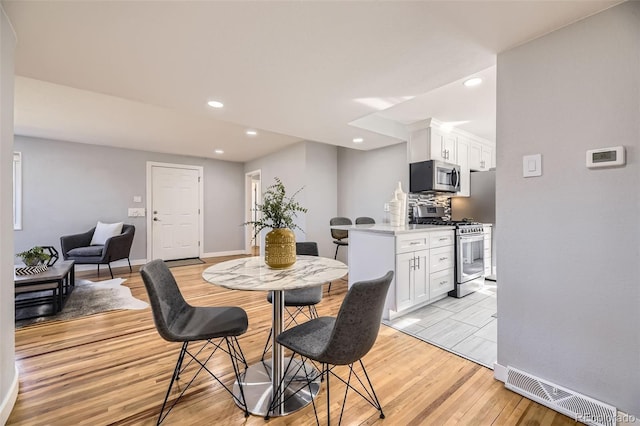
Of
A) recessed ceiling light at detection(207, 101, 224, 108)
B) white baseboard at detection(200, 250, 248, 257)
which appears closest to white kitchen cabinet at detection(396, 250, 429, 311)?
recessed ceiling light at detection(207, 101, 224, 108)

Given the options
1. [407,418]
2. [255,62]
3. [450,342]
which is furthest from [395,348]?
[255,62]

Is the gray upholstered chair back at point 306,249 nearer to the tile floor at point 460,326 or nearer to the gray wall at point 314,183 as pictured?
the tile floor at point 460,326

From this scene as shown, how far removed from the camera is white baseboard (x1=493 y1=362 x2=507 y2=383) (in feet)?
5.63

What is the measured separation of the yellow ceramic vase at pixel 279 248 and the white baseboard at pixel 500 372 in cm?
150

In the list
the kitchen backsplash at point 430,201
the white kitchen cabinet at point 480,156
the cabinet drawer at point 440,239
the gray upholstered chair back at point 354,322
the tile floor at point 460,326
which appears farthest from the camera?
the white kitchen cabinet at point 480,156

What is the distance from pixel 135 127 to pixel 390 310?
4.27 metres

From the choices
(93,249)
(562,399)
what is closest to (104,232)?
(93,249)

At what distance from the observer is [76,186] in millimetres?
4883

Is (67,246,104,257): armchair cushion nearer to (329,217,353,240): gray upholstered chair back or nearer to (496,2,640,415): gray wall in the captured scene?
(329,217,353,240): gray upholstered chair back

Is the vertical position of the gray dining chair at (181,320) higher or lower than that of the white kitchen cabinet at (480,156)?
lower

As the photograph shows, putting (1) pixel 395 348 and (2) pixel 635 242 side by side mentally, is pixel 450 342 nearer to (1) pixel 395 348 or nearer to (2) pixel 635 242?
(1) pixel 395 348

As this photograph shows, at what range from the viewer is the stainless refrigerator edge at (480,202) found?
419 cm

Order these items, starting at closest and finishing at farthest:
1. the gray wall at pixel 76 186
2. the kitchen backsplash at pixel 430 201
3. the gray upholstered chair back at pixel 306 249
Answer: the gray upholstered chair back at pixel 306 249
the kitchen backsplash at pixel 430 201
the gray wall at pixel 76 186

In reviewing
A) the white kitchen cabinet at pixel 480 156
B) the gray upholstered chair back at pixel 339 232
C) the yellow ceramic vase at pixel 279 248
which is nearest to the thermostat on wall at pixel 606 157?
the yellow ceramic vase at pixel 279 248
